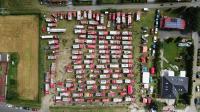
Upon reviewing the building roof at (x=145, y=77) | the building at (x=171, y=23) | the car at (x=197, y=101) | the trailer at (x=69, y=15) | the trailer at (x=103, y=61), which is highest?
the trailer at (x=69, y=15)

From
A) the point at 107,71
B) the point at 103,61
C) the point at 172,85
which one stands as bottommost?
the point at 172,85

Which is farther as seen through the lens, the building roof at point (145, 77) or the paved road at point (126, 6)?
the building roof at point (145, 77)

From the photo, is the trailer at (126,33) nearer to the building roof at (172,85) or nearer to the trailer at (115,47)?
the trailer at (115,47)

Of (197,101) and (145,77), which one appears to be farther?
(197,101)

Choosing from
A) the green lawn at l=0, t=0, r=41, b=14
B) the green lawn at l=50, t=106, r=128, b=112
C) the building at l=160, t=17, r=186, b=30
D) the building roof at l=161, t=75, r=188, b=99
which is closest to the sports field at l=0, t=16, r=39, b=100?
the green lawn at l=0, t=0, r=41, b=14

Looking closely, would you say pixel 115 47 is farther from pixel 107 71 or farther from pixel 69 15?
pixel 69 15

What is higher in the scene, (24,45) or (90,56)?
(24,45)

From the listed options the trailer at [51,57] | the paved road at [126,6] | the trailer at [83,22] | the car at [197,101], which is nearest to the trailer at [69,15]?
the paved road at [126,6]

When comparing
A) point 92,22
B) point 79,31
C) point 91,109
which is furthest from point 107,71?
Result: point 92,22
